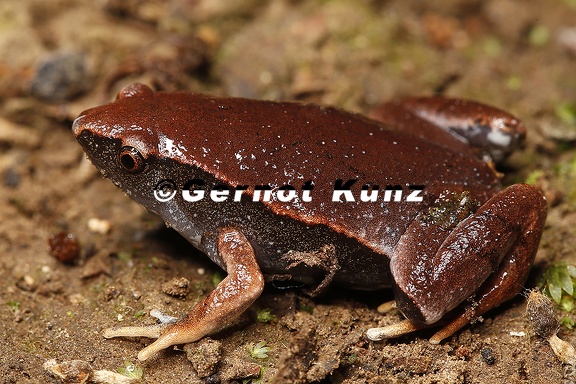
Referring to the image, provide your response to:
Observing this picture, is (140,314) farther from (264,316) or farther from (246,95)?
(246,95)

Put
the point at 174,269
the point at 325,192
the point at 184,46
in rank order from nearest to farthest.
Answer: the point at 325,192
the point at 174,269
the point at 184,46

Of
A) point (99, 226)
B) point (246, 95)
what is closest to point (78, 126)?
point (99, 226)

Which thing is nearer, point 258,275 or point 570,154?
point 258,275

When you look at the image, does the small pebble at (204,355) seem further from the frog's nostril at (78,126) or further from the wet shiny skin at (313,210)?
the frog's nostril at (78,126)

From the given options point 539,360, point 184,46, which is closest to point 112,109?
point 184,46

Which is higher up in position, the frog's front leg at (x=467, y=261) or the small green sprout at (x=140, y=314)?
the frog's front leg at (x=467, y=261)

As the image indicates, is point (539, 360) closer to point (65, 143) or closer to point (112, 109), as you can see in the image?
point (112, 109)

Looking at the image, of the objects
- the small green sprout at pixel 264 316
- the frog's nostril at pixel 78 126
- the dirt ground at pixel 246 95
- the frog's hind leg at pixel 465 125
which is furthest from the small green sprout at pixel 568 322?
the frog's nostril at pixel 78 126
